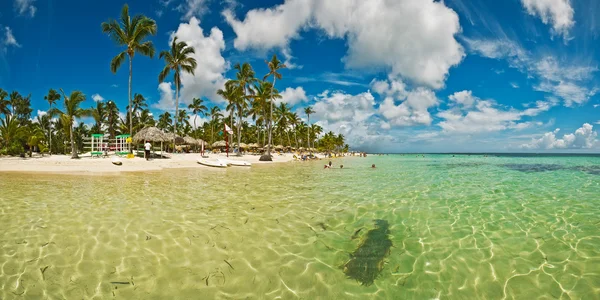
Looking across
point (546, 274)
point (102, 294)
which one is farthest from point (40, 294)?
point (546, 274)

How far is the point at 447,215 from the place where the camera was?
7484 mm

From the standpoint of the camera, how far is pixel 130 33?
96.2ft

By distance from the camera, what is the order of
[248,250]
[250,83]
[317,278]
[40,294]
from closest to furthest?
[40,294] → [317,278] → [248,250] → [250,83]

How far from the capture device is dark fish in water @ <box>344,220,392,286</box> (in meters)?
4.09

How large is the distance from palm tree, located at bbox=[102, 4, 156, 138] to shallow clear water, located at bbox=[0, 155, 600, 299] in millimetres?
26413


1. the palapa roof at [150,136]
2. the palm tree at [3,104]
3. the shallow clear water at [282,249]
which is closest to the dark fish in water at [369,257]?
the shallow clear water at [282,249]

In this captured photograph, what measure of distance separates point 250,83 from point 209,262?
42.5m

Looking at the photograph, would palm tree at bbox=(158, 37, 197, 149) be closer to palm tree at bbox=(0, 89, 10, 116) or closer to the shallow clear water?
the shallow clear water

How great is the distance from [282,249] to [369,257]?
1551 millimetres

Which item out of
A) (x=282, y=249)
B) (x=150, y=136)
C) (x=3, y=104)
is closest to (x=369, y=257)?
(x=282, y=249)

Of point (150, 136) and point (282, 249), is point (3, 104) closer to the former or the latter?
point (150, 136)

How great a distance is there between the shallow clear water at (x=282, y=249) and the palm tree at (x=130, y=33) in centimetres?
2641

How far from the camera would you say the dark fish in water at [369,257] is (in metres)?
4.09

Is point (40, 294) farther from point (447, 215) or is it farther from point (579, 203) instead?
point (579, 203)
